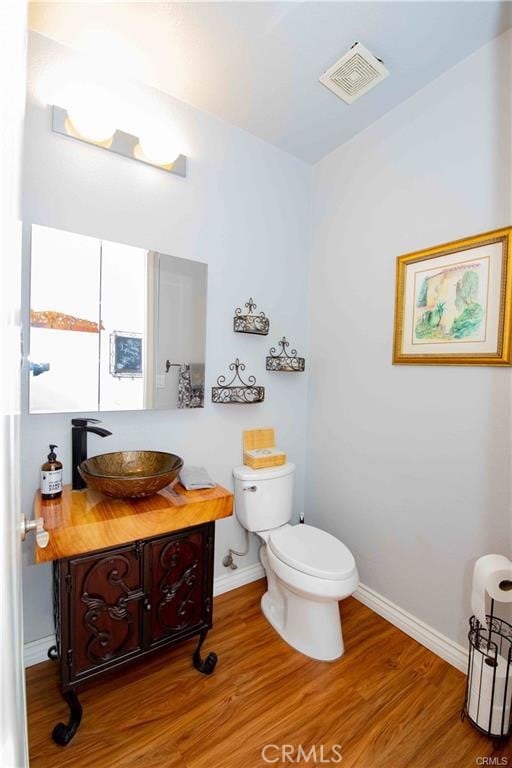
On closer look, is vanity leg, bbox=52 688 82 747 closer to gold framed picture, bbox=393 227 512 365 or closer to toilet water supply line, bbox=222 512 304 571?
toilet water supply line, bbox=222 512 304 571

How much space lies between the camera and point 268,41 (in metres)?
1.42

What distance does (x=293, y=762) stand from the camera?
3.77 feet

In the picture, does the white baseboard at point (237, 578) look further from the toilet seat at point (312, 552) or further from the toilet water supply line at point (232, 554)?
the toilet seat at point (312, 552)

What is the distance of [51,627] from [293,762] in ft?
A: 3.64

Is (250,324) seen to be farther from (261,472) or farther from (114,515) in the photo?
(114,515)

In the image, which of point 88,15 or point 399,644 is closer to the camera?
point 88,15

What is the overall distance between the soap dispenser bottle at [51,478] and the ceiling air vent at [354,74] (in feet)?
6.78

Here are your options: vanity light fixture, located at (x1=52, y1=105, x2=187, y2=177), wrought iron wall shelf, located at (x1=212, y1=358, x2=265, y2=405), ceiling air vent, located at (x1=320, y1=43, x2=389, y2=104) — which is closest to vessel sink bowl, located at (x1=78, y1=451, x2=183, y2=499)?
wrought iron wall shelf, located at (x1=212, y1=358, x2=265, y2=405)

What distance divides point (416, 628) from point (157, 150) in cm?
266

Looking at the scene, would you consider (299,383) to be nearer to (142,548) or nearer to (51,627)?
(142,548)

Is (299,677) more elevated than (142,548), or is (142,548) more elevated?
(142,548)

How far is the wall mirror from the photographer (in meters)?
1.41

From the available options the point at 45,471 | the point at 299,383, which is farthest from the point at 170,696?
the point at 299,383
